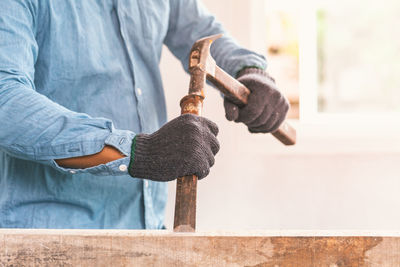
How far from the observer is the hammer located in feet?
2.66

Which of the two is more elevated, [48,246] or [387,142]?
[387,142]

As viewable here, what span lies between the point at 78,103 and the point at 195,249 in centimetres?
58

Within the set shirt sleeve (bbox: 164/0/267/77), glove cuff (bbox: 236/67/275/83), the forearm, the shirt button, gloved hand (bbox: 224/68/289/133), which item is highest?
shirt sleeve (bbox: 164/0/267/77)

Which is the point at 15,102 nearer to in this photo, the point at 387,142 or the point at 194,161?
the point at 194,161

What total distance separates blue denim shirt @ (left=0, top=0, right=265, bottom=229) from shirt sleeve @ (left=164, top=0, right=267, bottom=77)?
18 millimetres

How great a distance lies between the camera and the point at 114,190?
3.93 feet

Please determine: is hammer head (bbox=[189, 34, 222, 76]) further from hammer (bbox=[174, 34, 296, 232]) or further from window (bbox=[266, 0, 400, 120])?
window (bbox=[266, 0, 400, 120])

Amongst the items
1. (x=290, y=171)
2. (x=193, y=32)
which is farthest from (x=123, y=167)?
(x=290, y=171)

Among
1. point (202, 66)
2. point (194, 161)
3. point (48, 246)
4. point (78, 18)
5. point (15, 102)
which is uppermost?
point (78, 18)

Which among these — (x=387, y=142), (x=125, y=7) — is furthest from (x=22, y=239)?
(x=387, y=142)

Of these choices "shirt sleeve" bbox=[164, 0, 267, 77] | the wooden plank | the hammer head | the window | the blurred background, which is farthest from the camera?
the window

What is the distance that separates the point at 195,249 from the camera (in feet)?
2.35

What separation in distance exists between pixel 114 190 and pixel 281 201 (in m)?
0.81

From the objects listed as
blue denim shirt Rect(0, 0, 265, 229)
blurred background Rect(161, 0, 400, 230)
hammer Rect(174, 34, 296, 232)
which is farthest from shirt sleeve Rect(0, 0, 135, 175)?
blurred background Rect(161, 0, 400, 230)
